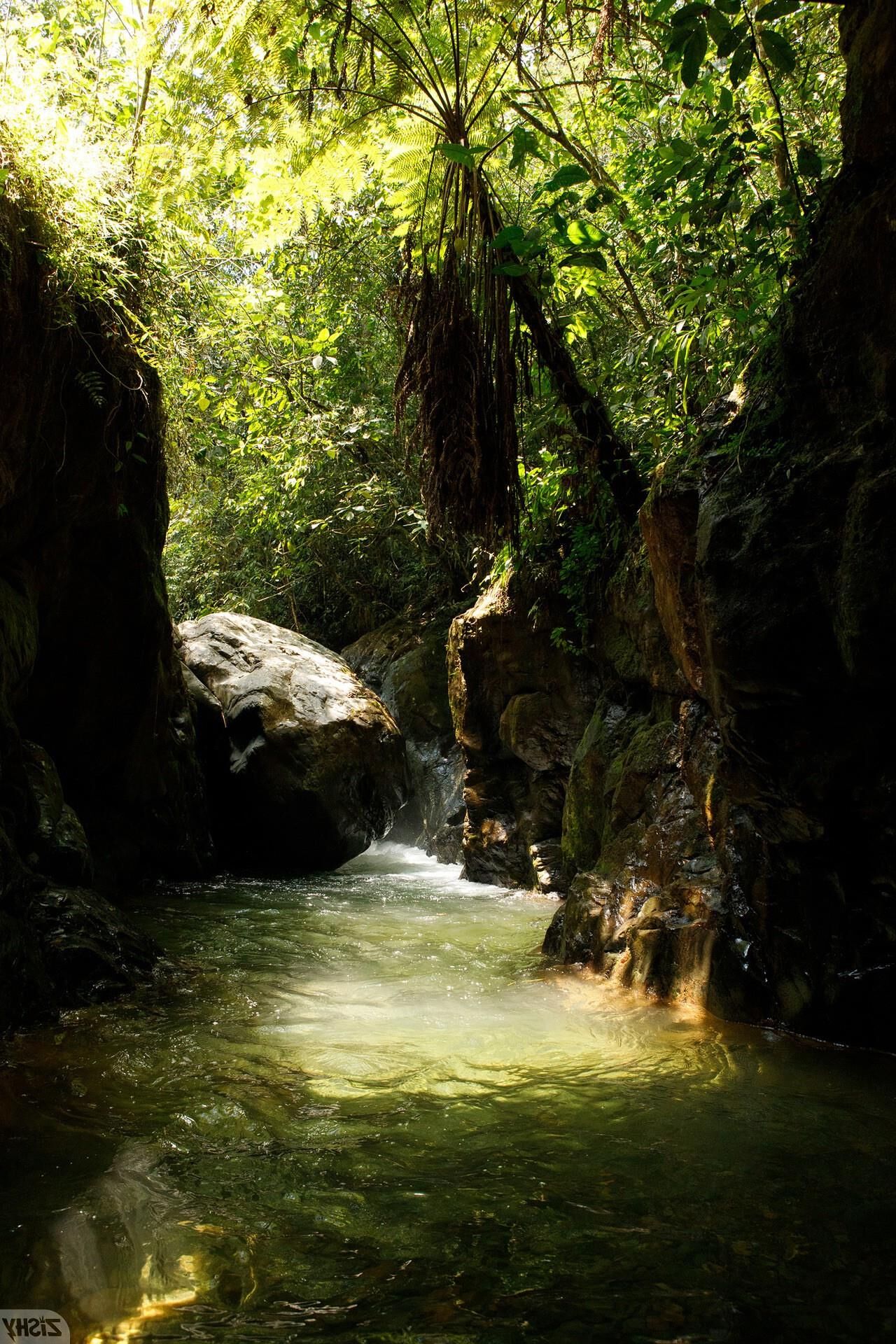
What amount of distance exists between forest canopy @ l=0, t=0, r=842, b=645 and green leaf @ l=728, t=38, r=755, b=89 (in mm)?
11

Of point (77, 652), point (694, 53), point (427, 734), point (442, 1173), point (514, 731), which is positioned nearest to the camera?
point (442, 1173)

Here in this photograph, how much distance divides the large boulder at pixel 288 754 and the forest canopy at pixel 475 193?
298cm

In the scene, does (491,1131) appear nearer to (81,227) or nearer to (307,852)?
(81,227)

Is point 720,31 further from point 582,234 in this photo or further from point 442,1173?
point 442,1173

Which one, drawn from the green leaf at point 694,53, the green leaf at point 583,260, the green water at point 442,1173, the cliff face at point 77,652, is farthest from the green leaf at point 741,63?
the cliff face at point 77,652

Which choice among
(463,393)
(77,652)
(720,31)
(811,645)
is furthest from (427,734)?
(720,31)

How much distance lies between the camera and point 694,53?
2.70 metres

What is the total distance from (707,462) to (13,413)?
4083mm

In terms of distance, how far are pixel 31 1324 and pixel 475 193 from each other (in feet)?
15.9

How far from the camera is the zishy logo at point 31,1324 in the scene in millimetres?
1591

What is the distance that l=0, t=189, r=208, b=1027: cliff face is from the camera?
179 inches

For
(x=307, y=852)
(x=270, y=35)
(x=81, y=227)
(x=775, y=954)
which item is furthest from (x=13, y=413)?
(x=307, y=852)

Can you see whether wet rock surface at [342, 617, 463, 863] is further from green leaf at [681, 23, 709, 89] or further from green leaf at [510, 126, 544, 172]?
green leaf at [681, 23, 709, 89]

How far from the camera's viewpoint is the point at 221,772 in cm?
987
